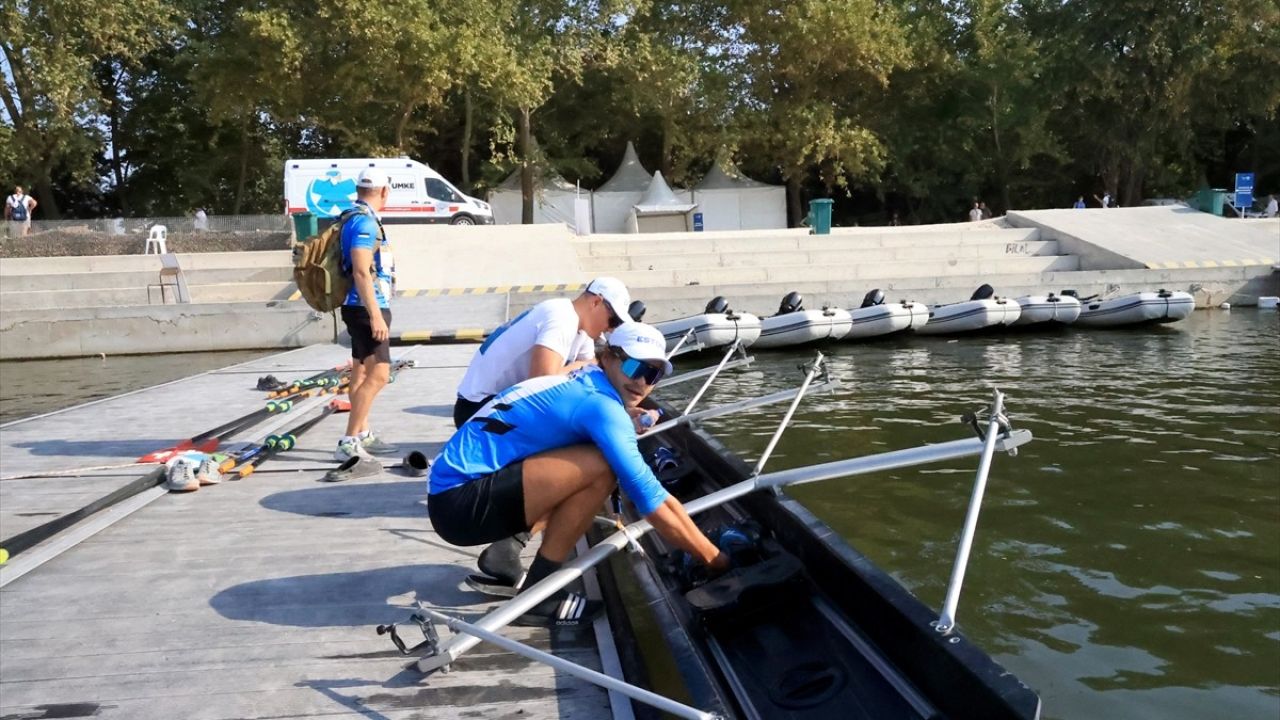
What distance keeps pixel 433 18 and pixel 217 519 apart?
24.5 meters

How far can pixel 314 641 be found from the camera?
3418 mm

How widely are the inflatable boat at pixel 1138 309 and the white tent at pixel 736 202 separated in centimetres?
1860

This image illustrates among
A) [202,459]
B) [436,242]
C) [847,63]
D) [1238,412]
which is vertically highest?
[847,63]

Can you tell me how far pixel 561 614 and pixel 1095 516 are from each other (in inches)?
172

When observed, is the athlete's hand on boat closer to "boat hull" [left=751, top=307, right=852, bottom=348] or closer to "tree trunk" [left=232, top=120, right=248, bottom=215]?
"boat hull" [left=751, top=307, right=852, bottom=348]

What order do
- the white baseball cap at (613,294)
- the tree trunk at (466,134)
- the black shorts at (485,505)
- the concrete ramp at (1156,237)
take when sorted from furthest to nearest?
the tree trunk at (466,134) → the concrete ramp at (1156,237) → the white baseball cap at (613,294) → the black shorts at (485,505)

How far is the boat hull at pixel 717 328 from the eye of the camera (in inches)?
577

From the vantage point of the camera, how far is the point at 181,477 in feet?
18.0

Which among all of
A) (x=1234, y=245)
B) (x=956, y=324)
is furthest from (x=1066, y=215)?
(x=956, y=324)

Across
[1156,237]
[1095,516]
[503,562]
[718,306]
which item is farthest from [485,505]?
[1156,237]

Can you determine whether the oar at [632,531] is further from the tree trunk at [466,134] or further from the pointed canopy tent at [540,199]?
the pointed canopy tent at [540,199]

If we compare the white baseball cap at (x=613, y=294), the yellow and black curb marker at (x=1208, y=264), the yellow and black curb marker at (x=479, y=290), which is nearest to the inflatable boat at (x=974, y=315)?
the yellow and black curb marker at (x=1208, y=264)

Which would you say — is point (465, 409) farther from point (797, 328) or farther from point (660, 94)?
point (660, 94)

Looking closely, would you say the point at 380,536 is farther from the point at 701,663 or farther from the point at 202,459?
the point at 701,663
